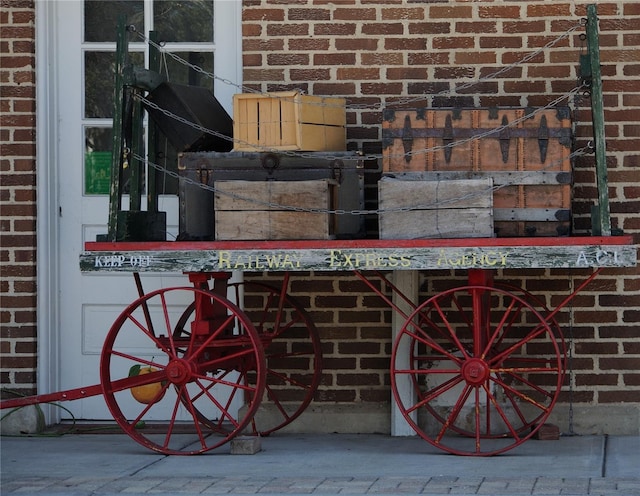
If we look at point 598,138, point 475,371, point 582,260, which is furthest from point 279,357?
point 598,138

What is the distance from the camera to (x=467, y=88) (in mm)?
7016

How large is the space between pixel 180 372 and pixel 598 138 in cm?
244

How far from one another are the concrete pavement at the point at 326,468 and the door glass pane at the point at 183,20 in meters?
2.44

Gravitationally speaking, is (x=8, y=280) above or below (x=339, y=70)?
below

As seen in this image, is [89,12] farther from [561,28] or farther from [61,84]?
[561,28]

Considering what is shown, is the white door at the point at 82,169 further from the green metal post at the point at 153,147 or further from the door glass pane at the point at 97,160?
the green metal post at the point at 153,147

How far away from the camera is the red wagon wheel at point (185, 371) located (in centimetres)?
629

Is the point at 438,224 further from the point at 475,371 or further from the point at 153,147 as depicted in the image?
the point at 153,147

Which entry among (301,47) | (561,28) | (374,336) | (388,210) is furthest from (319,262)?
(561,28)

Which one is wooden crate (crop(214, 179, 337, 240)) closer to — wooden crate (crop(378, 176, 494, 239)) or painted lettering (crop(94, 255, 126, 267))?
wooden crate (crop(378, 176, 494, 239))

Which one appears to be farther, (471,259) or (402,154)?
(402,154)

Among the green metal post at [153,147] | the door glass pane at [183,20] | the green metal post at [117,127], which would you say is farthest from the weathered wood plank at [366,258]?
the door glass pane at [183,20]

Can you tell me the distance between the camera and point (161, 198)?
24.1 feet

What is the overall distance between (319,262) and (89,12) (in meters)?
2.53
